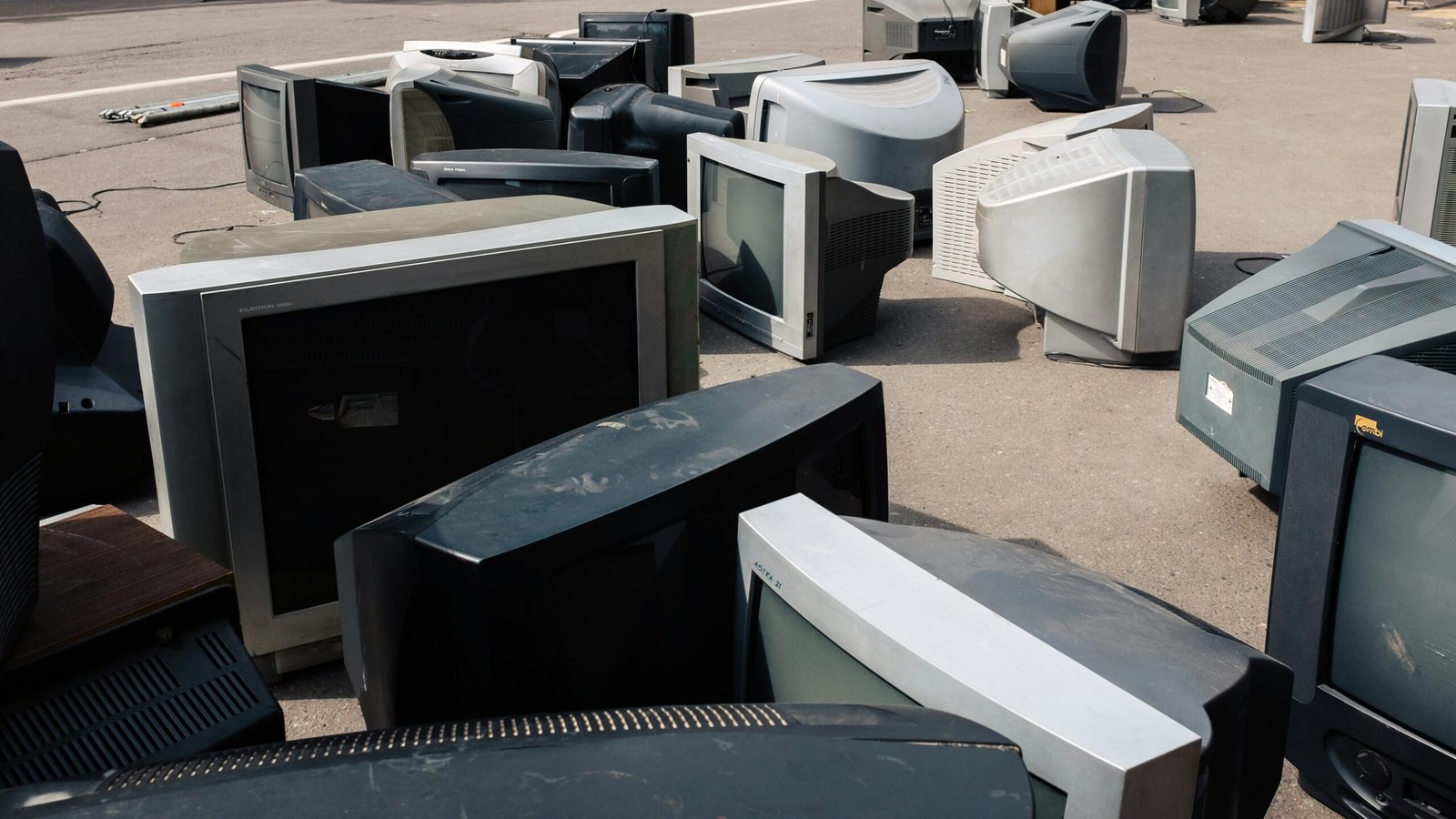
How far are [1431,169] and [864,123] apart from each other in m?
2.25

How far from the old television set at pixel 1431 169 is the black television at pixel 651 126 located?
2.47 m

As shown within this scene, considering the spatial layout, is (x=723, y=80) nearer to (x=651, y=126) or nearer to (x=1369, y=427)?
(x=651, y=126)

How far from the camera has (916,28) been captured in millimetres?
10180

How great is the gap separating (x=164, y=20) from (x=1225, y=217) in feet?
42.2

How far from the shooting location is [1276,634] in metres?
2.28

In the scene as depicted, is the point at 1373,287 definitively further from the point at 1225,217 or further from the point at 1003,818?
the point at 1225,217

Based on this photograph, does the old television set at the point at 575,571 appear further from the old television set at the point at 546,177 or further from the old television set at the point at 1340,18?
the old television set at the point at 1340,18

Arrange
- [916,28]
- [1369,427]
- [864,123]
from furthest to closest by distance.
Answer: [916,28] → [864,123] → [1369,427]

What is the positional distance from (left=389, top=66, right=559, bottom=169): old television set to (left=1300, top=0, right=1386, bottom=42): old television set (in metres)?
9.77

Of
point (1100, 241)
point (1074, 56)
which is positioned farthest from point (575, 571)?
point (1074, 56)

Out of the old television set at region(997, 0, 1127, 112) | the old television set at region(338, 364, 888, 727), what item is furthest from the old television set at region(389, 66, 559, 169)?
the old television set at region(997, 0, 1127, 112)

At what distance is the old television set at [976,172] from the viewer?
4.86 meters

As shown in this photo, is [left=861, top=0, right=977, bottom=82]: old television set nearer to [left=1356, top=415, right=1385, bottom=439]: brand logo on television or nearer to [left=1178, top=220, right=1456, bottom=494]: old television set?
[left=1178, top=220, right=1456, bottom=494]: old television set

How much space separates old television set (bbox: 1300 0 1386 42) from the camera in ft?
39.7
